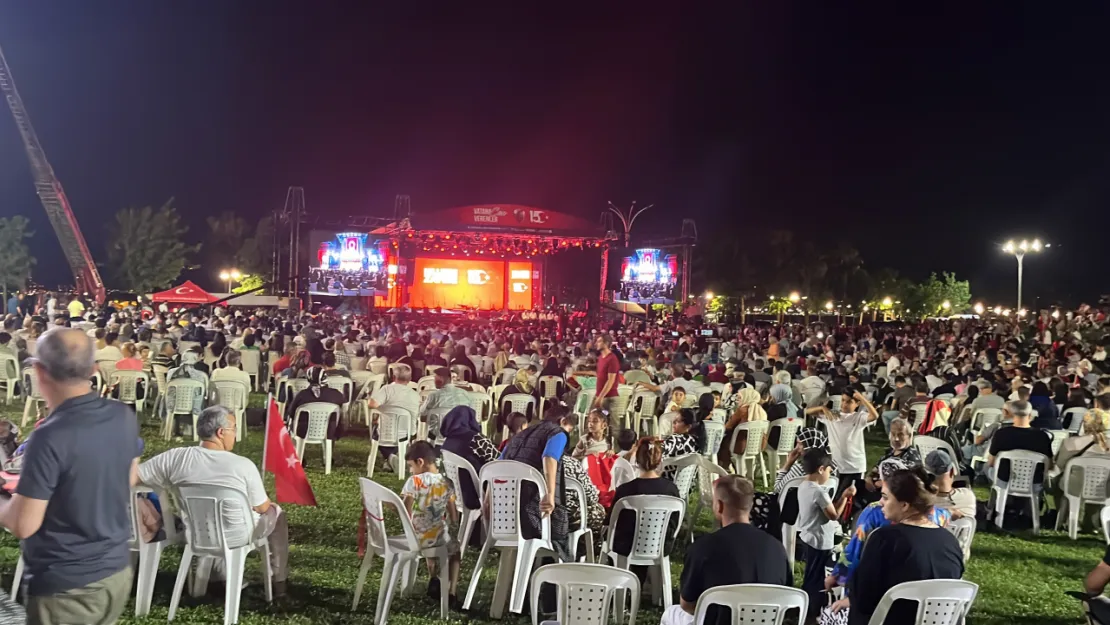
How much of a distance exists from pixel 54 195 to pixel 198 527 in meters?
47.5

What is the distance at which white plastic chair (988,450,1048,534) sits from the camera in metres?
7.18

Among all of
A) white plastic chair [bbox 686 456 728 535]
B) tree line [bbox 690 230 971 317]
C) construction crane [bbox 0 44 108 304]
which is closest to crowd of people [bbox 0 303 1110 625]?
white plastic chair [bbox 686 456 728 535]

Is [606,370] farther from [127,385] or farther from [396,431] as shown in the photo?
[127,385]

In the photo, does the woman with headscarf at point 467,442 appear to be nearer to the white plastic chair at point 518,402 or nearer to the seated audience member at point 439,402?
the seated audience member at point 439,402

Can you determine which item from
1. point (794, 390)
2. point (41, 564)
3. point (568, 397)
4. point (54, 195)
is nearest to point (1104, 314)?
point (794, 390)

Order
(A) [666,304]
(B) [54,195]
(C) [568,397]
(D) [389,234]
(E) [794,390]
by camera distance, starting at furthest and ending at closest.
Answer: (B) [54,195] < (A) [666,304] < (D) [389,234] < (E) [794,390] < (C) [568,397]

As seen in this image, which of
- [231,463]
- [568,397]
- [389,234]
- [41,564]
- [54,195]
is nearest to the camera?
[41,564]

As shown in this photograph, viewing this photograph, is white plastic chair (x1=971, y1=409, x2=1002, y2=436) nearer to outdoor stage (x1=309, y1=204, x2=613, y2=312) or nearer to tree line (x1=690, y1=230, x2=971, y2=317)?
outdoor stage (x1=309, y1=204, x2=613, y2=312)

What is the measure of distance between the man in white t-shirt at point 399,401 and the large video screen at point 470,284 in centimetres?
3147

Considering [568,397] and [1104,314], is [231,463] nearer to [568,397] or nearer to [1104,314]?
[568,397]

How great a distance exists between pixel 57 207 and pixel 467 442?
47855 mm

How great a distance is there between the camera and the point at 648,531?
182 inches

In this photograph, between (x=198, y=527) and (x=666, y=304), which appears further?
(x=666, y=304)

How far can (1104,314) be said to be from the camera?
22938 millimetres
